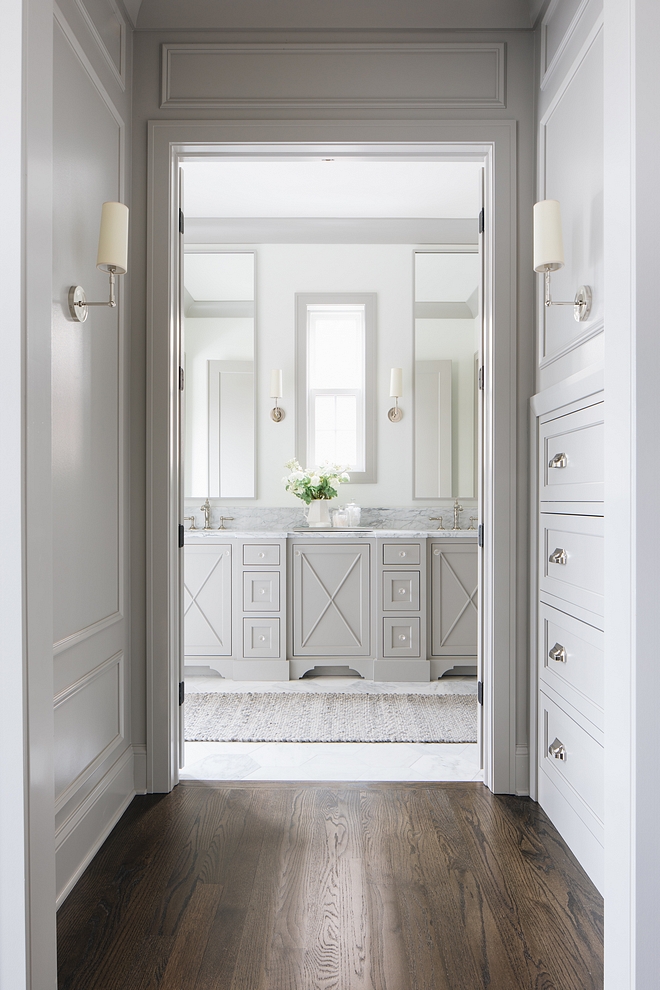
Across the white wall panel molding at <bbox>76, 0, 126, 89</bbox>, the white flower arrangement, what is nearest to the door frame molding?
the white wall panel molding at <bbox>76, 0, 126, 89</bbox>

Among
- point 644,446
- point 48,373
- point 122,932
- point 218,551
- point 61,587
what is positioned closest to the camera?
point 644,446

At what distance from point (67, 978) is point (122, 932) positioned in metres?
0.18

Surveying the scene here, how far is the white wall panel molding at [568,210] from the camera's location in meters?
1.89

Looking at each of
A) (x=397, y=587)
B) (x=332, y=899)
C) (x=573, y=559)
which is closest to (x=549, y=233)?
(x=573, y=559)

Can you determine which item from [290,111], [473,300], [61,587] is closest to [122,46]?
[290,111]

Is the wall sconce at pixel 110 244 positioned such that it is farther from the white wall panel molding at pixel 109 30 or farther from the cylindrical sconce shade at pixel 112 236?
the white wall panel molding at pixel 109 30

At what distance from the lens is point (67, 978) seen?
1.47 meters

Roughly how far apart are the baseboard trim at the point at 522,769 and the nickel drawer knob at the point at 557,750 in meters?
0.24

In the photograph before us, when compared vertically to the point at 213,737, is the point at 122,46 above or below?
above

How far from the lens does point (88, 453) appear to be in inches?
81.1

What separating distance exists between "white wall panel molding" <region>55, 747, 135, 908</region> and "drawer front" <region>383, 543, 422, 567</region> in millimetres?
1992

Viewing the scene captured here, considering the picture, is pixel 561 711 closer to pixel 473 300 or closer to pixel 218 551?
pixel 218 551

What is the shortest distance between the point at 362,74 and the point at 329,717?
113 inches

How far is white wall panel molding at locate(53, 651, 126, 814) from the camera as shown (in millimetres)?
1824
